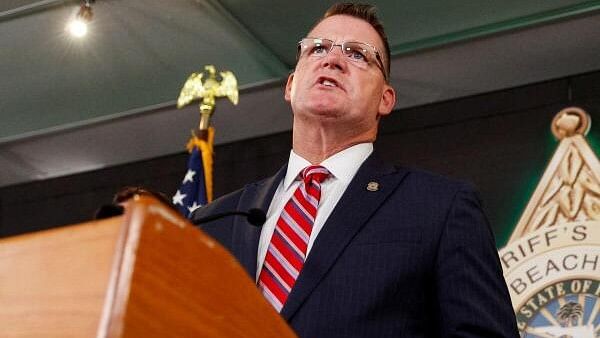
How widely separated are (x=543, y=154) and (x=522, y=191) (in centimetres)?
20

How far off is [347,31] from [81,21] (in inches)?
110

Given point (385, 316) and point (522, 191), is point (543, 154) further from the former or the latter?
point (385, 316)

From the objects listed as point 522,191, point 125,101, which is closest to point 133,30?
point 125,101

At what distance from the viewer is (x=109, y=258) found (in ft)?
2.81

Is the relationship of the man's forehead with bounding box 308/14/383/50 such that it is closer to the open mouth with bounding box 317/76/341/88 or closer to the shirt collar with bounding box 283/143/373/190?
the open mouth with bounding box 317/76/341/88

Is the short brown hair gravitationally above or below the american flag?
below

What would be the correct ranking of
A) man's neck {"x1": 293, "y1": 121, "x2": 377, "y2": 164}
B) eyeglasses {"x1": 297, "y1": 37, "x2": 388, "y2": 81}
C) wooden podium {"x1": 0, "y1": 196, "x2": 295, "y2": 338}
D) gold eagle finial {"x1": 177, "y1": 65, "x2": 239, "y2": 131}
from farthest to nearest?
1. gold eagle finial {"x1": 177, "y1": 65, "x2": 239, "y2": 131}
2. eyeglasses {"x1": 297, "y1": 37, "x2": 388, "y2": 81}
3. man's neck {"x1": 293, "y1": 121, "x2": 377, "y2": 164}
4. wooden podium {"x1": 0, "y1": 196, "x2": 295, "y2": 338}

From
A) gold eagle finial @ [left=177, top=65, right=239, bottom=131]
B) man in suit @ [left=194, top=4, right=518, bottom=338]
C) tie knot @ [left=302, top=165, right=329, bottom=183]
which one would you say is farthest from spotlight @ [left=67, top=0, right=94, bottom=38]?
tie knot @ [left=302, top=165, right=329, bottom=183]

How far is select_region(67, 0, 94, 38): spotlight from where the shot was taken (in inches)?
182

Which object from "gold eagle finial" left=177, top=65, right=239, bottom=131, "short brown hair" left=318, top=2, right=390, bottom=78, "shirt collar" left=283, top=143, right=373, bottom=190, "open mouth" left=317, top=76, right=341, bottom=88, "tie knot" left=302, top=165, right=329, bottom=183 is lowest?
"tie knot" left=302, top=165, right=329, bottom=183

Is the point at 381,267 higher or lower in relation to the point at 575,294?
lower

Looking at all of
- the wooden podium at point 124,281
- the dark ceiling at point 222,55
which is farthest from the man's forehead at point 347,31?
the dark ceiling at point 222,55

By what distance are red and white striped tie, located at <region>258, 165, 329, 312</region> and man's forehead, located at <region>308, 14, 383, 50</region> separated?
0.36 meters

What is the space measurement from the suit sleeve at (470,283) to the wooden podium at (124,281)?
705 millimetres
